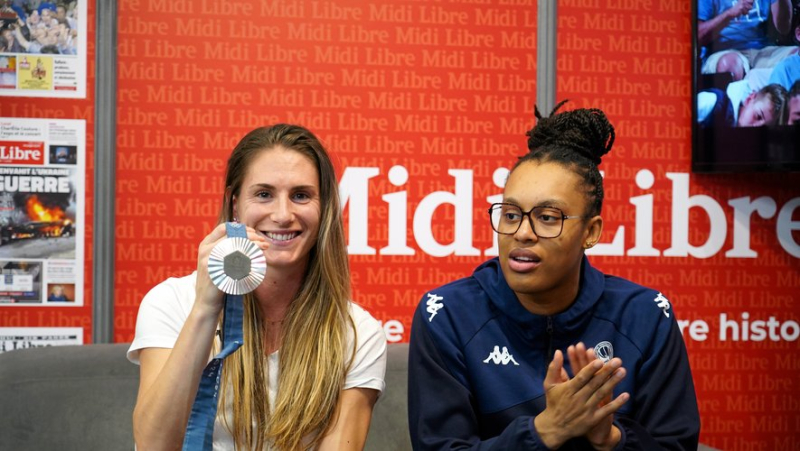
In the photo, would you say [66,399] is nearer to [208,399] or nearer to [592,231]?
[208,399]

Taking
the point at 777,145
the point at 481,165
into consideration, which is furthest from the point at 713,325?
the point at 481,165

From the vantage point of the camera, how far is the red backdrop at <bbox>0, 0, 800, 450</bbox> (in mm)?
2785

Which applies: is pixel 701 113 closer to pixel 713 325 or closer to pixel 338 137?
pixel 713 325

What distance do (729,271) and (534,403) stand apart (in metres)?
1.72

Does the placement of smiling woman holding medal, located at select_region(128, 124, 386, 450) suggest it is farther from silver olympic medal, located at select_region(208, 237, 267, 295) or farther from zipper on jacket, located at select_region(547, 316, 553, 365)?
zipper on jacket, located at select_region(547, 316, 553, 365)

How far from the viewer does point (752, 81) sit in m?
2.90

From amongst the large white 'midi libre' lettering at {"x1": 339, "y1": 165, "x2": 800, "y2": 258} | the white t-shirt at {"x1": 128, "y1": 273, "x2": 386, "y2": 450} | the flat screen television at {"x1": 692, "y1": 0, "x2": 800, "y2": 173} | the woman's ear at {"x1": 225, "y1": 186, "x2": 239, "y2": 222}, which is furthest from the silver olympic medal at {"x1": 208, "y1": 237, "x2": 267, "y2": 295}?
the flat screen television at {"x1": 692, "y1": 0, "x2": 800, "y2": 173}

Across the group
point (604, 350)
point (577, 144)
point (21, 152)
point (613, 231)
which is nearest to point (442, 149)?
point (613, 231)

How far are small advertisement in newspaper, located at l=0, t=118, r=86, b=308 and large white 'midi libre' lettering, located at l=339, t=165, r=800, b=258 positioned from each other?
3.03ft

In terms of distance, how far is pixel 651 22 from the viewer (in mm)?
3070

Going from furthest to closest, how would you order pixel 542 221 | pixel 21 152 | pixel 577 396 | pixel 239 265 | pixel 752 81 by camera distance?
pixel 752 81 < pixel 21 152 < pixel 542 221 < pixel 577 396 < pixel 239 265

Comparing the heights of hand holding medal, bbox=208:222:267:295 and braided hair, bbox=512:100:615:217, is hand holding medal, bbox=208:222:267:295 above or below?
below

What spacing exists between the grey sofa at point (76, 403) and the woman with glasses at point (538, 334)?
2.32 ft

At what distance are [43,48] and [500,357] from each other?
1939 millimetres
